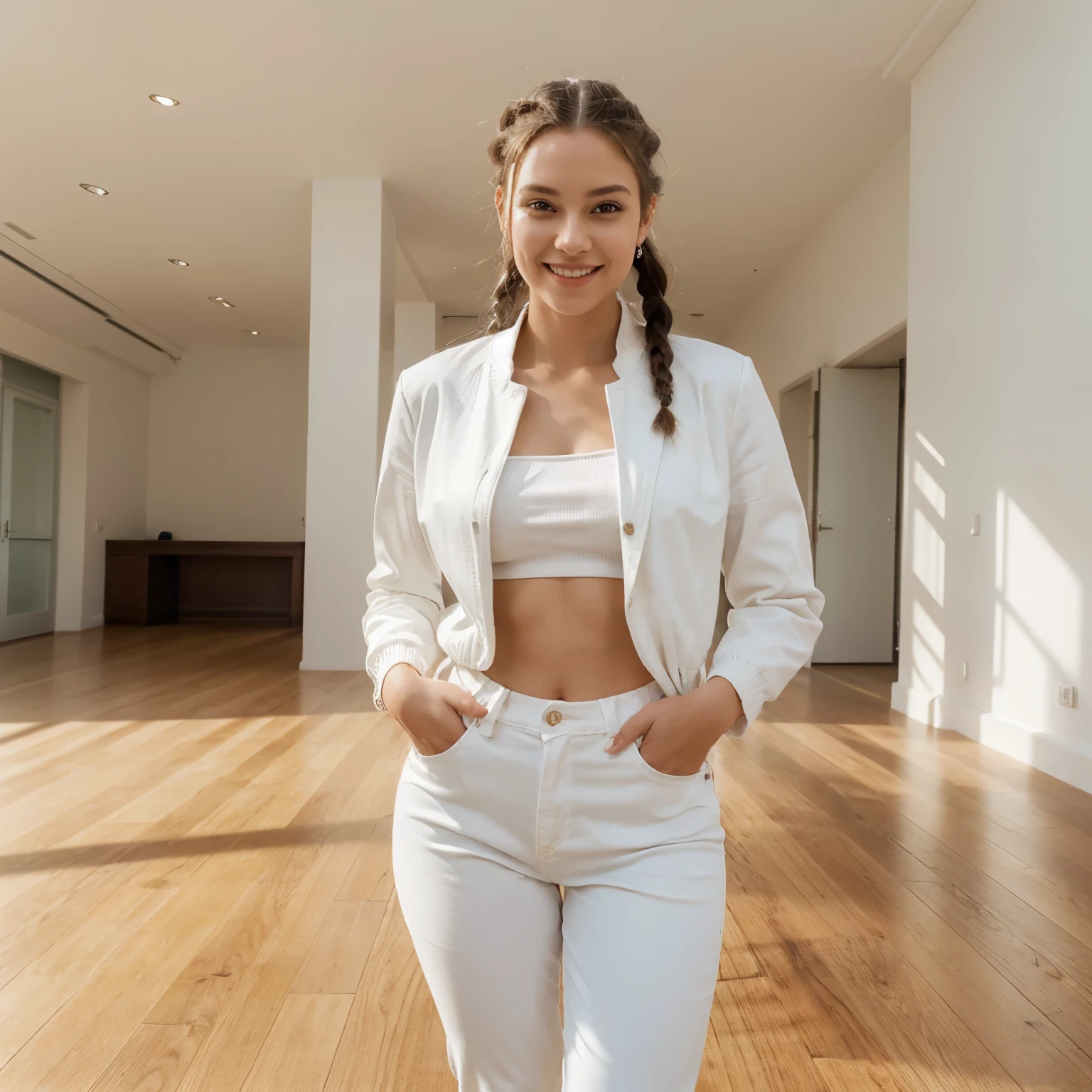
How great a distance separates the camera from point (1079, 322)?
3.62m

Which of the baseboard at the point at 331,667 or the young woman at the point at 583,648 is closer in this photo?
the young woman at the point at 583,648

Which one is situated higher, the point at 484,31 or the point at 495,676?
the point at 484,31

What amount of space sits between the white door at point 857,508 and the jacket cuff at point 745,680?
6.34 meters

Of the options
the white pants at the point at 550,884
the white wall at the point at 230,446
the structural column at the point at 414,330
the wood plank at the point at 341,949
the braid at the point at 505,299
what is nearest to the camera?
the white pants at the point at 550,884

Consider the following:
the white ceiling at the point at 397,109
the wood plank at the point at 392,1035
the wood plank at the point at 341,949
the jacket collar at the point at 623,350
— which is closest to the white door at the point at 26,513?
the white ceiling at the point at 397,109

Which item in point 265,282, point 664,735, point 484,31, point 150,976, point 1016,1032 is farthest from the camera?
point 265,282

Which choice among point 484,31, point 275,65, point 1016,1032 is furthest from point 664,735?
point 275,65

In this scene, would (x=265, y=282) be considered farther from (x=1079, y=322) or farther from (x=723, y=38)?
(x=1079, y=322)

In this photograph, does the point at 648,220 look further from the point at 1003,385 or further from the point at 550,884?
the point at 1003,385

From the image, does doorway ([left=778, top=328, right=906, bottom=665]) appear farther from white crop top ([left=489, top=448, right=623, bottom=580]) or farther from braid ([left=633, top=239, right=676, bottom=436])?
white crop top ([left=489, top=448, right=623, bottom=580])

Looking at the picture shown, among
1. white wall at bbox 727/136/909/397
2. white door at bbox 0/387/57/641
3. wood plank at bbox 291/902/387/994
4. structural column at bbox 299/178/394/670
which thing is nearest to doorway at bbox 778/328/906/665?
white wall at bbox 727/136/909/397

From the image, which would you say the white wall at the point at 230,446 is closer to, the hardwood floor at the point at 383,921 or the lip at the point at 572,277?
the hardwood floor at the point at 383,921

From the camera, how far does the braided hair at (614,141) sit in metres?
0.94

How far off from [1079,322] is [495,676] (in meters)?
3.54
